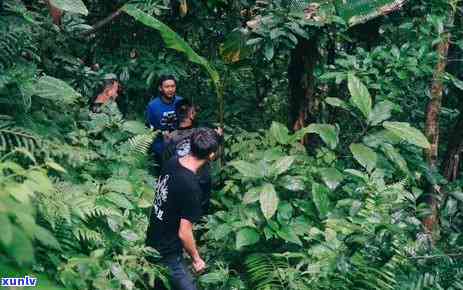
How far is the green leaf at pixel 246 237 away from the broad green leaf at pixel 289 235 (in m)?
0.18

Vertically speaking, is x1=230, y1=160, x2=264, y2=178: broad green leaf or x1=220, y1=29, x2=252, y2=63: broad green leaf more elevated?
x1=220, y1=29, x2=252, y2=63: broad green leaf

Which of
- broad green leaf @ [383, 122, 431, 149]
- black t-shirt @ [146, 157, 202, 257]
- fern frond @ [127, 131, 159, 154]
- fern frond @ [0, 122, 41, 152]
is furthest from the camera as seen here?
fern frond @ [127, 131, 159, 154]

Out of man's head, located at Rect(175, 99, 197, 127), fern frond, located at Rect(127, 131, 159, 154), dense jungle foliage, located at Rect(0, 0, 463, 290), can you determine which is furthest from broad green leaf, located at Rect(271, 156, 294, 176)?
man's head, located at Rect(175, 99, 197, 127)

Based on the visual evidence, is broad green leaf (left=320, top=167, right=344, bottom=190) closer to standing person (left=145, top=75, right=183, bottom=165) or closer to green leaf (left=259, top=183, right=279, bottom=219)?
green leaf (left=259, top=183, right=279, bottom=219)

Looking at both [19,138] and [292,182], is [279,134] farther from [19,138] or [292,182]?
[19,138]

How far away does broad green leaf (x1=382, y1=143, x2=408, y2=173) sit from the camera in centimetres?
502

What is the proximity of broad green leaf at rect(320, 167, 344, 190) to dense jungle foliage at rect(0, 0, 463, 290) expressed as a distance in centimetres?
1

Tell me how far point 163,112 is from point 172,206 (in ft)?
8.62

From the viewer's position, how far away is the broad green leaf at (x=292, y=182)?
496cm

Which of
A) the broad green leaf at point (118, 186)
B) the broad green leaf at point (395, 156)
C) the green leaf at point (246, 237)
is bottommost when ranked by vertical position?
the green leaf at point (246, 237)

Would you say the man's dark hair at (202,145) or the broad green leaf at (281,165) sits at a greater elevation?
the man's dark hair at (202,145)

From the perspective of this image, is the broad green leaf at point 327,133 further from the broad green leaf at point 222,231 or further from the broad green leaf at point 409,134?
the broad green leaf at point 222,231

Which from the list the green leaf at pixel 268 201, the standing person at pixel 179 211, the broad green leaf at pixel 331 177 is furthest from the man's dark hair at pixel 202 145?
the broad green leaf at pixel 331 177

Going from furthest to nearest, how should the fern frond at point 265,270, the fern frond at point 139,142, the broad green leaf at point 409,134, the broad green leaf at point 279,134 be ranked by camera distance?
the fern frond at point 139,142 → the broad green leaf at point 279,134 → the broad green leaf at point 409,134 → the fern frond at point 265,270
